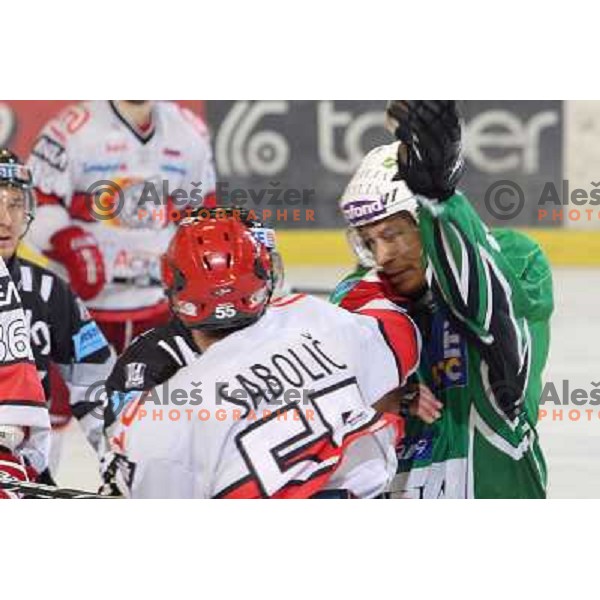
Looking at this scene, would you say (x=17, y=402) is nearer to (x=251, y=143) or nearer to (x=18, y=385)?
(x=18, y=385)

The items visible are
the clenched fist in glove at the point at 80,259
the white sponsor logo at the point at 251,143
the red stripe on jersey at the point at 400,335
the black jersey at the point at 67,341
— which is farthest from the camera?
the white sponsor logo at the point at 251,143

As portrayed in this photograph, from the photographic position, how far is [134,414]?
1.76m

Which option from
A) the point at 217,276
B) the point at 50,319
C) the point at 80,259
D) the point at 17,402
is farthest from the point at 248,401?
the point at 80,259

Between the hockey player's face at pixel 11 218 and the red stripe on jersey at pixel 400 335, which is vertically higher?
the hockey player's face at pixel 11 218

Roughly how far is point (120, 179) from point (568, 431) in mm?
1107

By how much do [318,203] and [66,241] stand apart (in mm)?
1566

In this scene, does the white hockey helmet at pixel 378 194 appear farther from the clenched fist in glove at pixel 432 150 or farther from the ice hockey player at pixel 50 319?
the ice hockey player at pixel 50 319

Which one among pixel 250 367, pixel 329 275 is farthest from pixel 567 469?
pixel 329 275

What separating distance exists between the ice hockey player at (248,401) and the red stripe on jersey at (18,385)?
0.28m

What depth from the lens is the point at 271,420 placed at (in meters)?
1.77

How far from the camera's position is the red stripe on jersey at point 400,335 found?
6.19 feet

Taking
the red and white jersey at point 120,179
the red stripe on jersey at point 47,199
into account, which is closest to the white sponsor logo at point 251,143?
the red and white jersey at point 120,179

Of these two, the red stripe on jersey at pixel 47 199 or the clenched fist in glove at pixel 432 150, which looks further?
the red stripe on jersey at pixel 47 199

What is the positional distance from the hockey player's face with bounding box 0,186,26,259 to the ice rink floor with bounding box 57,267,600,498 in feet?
1.37
